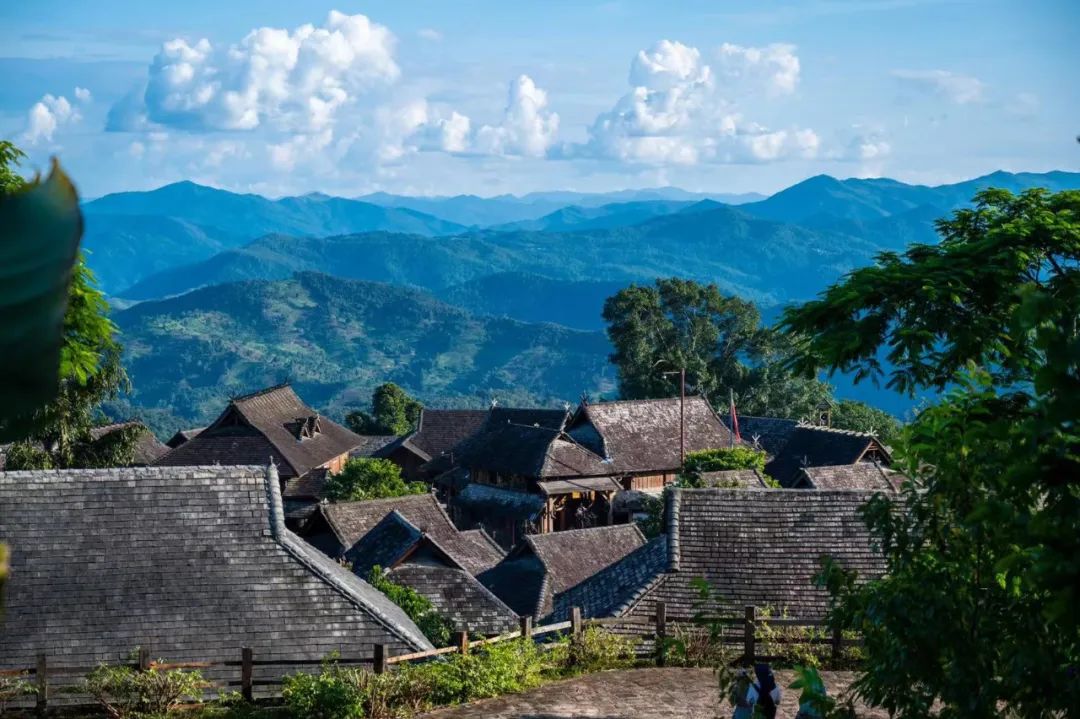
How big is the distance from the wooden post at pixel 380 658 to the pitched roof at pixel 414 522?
18.2m

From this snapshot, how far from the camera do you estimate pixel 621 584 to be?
1966 cm

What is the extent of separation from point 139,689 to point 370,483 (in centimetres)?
2896

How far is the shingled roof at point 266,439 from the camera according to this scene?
5138 centimetres

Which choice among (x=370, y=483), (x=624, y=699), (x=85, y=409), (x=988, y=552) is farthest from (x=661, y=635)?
(x=370, y=483)

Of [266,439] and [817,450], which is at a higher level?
[817,450]

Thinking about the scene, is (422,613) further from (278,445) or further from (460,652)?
(278,445)

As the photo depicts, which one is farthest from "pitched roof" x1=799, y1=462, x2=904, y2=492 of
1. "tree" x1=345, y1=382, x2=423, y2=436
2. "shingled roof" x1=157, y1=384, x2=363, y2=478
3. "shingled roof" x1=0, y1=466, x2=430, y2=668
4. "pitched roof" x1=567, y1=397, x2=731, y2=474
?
"tree" x1=345, y1=382, x2=423, y2=436

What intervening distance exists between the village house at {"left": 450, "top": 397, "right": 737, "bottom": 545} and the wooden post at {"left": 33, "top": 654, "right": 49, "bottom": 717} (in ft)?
107

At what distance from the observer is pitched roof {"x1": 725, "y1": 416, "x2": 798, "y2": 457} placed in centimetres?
5288

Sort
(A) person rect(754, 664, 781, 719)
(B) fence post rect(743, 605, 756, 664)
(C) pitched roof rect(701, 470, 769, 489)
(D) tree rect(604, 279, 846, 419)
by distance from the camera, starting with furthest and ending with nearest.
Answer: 1. (D) tree rect(604, 279, 846, 419)
2. (C) pitched roof rect(701, 470, 769, 489)
3. (B) fence post rect(743, 605, 756, 664)
4. (A) person rect(754, 664, 781, 719)

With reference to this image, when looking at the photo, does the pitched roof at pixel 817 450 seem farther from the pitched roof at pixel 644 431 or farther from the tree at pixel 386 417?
the tree at pixel 386 417

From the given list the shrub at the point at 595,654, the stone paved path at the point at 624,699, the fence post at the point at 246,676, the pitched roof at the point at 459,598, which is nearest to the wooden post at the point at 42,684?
the fence post at the point at 246,676

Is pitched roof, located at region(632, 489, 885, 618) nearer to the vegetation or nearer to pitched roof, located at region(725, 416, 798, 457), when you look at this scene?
the vegetation

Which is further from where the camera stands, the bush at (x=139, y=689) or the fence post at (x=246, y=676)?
the fence post at (x=246, y=676)
